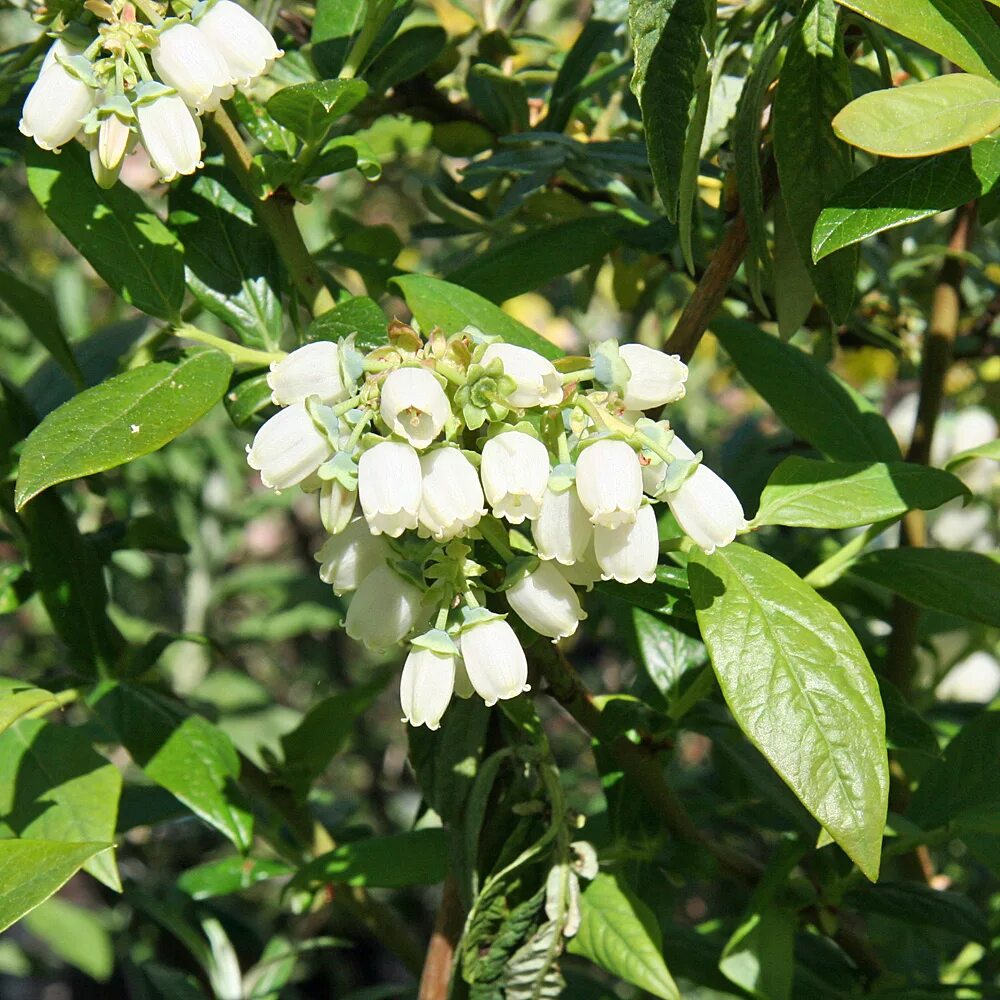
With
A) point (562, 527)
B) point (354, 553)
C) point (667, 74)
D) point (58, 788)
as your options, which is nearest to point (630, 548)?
point (562, 527)

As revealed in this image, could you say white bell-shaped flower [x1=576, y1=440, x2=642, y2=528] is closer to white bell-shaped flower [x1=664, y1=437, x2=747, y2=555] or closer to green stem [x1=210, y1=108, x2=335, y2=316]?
white bell-shaped flower [x1=664, y1=437, x2=747, y2=555]

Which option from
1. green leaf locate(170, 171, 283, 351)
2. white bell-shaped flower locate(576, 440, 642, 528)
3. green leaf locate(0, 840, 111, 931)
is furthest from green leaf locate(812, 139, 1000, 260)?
green leaf locate(0, 840, 111, 931)

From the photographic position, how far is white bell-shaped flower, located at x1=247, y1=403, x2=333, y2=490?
1.99ft

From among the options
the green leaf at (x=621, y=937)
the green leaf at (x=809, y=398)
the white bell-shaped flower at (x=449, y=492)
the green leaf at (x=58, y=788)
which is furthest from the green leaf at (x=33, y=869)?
the green leaf at (x=809, y=398)

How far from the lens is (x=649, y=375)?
24.5 inches

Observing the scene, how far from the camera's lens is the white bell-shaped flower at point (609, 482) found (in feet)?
1.90

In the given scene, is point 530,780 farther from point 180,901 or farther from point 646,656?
point 180,901

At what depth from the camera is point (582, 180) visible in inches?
42.7

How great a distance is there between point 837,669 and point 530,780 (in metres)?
0.28

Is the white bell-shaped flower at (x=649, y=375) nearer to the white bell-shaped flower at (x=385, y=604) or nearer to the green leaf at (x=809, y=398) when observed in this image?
the white bell-shaped flower at (x=385, y=604)

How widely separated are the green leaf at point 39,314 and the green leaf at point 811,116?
0.54 metres

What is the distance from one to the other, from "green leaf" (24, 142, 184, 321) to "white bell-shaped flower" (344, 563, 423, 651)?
29 cm

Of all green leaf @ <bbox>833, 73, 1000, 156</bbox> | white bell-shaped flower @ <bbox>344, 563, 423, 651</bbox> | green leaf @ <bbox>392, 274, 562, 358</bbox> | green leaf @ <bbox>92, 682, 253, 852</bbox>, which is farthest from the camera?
green leaf @ <bbox>92, 682, 253, 852</bbox>

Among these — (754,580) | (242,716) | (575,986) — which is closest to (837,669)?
(754,580)
